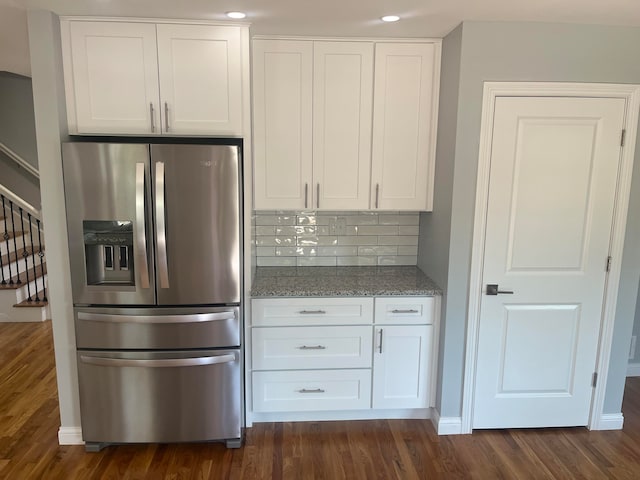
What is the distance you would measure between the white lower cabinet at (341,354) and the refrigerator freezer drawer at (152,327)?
267 millimetres

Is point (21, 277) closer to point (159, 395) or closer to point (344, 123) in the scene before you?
point (159, 395)

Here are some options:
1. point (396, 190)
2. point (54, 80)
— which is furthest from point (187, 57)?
point (396, 190)

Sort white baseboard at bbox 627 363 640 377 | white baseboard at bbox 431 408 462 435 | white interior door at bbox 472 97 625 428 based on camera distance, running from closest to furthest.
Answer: white interior door at bbox 472 97 625 428 → white baseboard at bbox 431 408 462 435 → white baseboard at bbox 627 363 640 377

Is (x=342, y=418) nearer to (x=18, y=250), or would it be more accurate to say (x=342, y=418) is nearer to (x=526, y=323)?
(x=526, y=323)

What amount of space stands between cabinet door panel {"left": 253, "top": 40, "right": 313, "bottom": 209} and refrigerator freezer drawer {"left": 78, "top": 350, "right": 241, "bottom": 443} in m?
1.00

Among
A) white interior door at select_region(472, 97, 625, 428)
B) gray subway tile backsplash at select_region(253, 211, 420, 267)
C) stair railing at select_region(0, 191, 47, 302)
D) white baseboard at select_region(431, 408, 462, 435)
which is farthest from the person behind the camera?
stair railing at select_region(0, 191, 47, 302)

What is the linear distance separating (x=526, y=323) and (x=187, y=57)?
240 centimetres

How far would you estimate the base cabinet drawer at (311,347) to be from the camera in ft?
8.39

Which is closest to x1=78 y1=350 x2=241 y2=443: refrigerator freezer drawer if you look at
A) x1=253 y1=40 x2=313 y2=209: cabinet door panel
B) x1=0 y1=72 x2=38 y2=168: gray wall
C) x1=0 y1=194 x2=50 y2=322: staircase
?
x1=253 y1=40 x2=313 y2=209: cabinet door panel

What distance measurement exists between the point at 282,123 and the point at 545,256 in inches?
67.1

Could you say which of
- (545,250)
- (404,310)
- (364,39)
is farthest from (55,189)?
(545,250)

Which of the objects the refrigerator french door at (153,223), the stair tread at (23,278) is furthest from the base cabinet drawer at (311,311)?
the stair tread at (23,278)

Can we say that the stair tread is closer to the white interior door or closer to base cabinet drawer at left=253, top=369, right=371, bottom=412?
base cabinet drawer at left=253, top=369, right=371, bottom=412

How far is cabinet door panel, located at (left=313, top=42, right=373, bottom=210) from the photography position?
2.54 m
